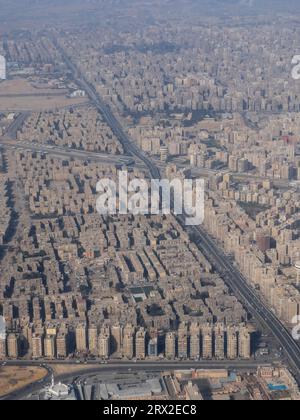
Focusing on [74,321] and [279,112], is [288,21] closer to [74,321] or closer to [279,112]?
[279,112]

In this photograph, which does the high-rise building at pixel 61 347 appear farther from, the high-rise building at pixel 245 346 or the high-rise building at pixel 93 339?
the high-rise building at pixel 245 346

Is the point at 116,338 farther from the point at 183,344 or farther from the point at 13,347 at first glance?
the point at 13,347

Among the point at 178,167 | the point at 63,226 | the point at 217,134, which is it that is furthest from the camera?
the point at 217,134

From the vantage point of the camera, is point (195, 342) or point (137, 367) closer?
point (137, 367)

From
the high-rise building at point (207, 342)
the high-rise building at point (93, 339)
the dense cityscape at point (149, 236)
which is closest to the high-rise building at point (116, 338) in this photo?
the dense cityscape at point (149, 236)

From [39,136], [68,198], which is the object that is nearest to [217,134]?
[39,136]

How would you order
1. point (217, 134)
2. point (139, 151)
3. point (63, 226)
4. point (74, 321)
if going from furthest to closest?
point (217, 134)
point (139, 151)
point (63, 226)
point (74, 321)

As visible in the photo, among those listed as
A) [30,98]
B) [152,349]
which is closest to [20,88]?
[30,98]
